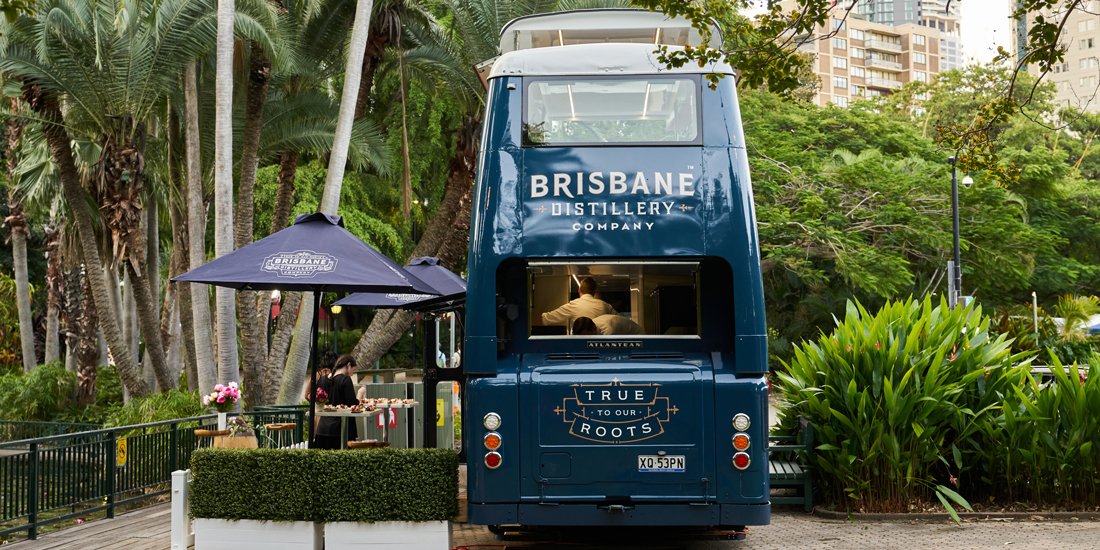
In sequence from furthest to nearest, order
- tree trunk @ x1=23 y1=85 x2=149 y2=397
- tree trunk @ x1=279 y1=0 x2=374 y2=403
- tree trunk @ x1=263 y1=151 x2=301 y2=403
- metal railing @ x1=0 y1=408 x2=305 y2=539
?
tree trunk @ x1=263 y1=151 x2=301 y2=403, tree trunk @ x1=23 y1=85 x2=149 y2=397, tree trunk @ x1=279 y1=0 x2=374 y2=403, metal railing @ x1=0 y1=408 x2=305 y2=539

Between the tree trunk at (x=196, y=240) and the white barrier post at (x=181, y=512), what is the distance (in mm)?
9544

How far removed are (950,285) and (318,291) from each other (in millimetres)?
18430

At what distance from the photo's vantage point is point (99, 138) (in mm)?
21828

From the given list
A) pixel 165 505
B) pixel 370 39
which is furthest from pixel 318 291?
pixel 370 39

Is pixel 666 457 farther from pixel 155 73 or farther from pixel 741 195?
pixel 155 73

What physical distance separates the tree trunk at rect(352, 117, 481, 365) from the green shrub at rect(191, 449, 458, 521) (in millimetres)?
13900

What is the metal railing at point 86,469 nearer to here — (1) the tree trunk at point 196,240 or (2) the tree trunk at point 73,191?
(1) the tree trunk at point 196,240

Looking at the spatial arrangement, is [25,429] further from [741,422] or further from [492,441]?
[741,422]

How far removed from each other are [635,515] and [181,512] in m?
4.01

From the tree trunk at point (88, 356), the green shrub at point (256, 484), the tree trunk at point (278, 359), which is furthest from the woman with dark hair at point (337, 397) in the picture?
the tree trunk at point (88, 356)

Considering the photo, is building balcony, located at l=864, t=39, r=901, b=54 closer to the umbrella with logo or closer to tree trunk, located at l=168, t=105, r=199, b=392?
tree trunk, located at l=168, t=105, r=199, b=392

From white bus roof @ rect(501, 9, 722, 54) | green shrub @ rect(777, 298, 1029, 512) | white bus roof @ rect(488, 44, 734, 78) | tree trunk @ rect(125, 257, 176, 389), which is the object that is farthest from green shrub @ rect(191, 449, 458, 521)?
tree trunk @ rect(125, 257, 176, 389)

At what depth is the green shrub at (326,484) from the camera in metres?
9.09

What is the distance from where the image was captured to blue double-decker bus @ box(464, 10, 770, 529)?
874 cm
